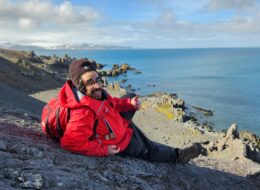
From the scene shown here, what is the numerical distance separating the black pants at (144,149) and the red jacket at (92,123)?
7.1 inches

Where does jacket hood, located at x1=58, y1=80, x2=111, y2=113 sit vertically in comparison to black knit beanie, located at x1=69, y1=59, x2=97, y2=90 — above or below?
below

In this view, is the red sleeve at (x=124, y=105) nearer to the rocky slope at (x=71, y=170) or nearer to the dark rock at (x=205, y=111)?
the rocky slope at (x=71, y=170)

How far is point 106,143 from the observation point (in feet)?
26.7

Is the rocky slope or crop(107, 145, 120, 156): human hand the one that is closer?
the rocky slope

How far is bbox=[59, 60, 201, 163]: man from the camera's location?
747 cm

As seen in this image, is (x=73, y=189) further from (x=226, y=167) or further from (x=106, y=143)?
(x=226, y=167)

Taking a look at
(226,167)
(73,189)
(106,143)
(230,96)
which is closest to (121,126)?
(106,143)

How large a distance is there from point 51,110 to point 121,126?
59.9 inches

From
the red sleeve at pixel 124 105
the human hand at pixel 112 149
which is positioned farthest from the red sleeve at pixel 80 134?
the red sleeve at pixel 124 105

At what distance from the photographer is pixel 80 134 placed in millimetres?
7363

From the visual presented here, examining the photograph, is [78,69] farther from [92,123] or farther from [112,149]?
[112,149]

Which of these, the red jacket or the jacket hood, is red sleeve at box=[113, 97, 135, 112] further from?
the jacket hood

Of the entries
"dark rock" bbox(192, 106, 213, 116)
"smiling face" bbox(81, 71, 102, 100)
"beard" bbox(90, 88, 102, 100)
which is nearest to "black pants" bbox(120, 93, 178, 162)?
"beard" bbox(90, 88, 102, 100)

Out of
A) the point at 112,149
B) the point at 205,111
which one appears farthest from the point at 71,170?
the point at 205,111
